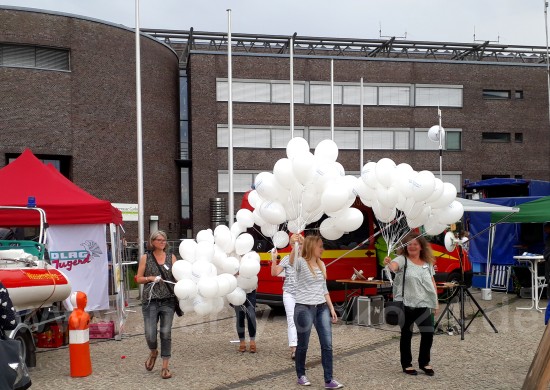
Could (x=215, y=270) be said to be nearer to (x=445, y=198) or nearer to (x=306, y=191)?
(x=306, y=191)

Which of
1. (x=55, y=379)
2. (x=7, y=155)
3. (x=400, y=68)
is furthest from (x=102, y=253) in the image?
(x=400, y=68)

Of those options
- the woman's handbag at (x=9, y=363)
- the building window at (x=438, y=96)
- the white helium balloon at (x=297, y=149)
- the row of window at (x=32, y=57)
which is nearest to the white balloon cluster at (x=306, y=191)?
the white helium balloon at (x=297, y=149)

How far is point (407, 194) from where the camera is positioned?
9.91 meters

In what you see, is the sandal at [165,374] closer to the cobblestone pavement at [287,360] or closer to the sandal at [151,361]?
the cobblestone pavement at [287,360]

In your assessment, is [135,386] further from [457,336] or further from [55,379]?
[457,336]

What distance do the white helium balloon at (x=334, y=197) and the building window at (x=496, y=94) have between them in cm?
4032

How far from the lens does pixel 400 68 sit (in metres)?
44.5

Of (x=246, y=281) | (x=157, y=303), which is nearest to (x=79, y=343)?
(x=157, y=303)

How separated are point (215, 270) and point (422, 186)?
3.35 m

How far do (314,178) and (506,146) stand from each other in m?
40.6

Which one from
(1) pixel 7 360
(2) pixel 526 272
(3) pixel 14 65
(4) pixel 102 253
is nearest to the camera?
(1) pixel 7 360

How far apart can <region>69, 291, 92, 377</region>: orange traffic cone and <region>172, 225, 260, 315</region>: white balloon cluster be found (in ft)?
4.69

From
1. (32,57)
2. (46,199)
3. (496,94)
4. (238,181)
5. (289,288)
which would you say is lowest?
(289,288)

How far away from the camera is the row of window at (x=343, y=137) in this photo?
4191 cm
